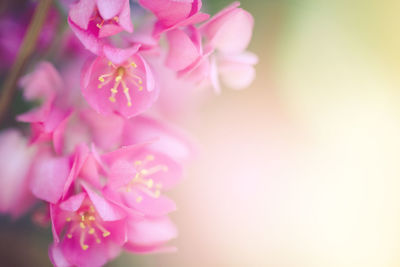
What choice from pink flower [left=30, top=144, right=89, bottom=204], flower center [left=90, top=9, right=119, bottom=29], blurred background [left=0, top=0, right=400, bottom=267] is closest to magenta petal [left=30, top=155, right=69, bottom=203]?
pink flower [left=30, top=144, right=89, bottom=204]

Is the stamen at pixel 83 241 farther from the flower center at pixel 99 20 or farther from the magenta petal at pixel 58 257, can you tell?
the flower center at pixel 99 20

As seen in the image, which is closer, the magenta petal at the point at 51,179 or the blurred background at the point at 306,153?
the magenta petal at the point at 51,179

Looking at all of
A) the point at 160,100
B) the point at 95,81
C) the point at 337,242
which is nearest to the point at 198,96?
the point at 160,100

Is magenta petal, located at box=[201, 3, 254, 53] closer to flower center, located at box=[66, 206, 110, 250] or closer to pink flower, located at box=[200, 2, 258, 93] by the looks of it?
pink flower, located at box=[200, 2, 258, 93]

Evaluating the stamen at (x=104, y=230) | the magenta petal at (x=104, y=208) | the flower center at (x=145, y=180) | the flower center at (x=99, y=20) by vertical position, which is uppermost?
the flower center at (x=99, y=20)

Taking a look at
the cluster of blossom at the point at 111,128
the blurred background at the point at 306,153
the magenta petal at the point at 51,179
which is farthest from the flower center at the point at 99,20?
the blurred background at the point at 306,153

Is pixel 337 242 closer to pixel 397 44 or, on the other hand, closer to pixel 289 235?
pixel 289 235

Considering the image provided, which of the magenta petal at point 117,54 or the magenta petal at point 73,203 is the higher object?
the magenta petal at point 117,54
